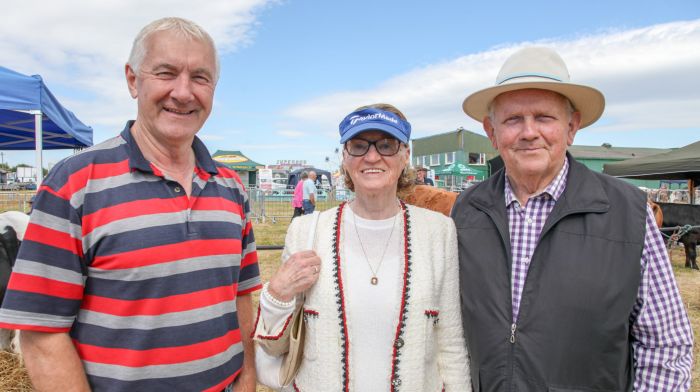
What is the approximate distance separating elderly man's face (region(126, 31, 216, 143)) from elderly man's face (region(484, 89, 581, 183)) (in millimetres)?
A: 1241

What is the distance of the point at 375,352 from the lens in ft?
5.88

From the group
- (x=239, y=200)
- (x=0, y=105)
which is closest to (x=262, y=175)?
(x=0, y=105)

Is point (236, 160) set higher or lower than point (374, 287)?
higher

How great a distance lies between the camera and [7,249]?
12.6ft

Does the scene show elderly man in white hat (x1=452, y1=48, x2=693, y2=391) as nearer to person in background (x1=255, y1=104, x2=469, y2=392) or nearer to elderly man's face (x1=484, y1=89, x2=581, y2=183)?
elderly man's face (x1=484, y1=89, x2=581, y2=183)

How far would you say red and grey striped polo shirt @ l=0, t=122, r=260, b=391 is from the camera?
1.36 meters

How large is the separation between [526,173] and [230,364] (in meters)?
1.42

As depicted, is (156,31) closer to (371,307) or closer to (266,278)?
(371,307)

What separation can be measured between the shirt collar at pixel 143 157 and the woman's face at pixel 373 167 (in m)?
0.59

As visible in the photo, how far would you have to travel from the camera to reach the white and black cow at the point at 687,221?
30.4ft

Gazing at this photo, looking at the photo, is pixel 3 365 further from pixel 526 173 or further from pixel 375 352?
pixel 526 173

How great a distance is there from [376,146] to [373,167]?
92mm

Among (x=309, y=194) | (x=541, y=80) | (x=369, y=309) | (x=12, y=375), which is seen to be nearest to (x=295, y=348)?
(x=369, y=309)

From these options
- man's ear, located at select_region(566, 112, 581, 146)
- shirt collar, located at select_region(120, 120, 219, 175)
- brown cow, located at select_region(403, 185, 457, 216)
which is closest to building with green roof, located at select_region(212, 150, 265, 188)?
brown cow, located at select_region(403, 185, 457, 216)
